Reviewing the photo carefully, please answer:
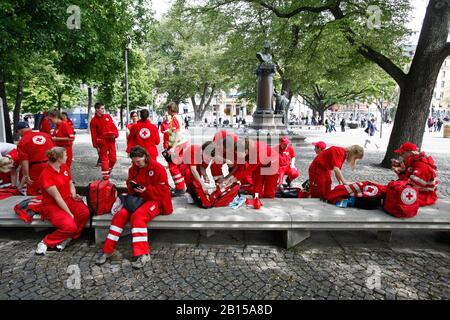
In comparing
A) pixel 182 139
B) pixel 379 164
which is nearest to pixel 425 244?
pixel 182 139

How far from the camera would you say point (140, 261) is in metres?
3.88

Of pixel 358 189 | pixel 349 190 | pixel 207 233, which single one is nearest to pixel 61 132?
pixel 207 233

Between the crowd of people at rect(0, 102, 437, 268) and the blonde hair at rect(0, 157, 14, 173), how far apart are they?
0.05ft

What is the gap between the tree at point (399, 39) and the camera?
30.2 feet

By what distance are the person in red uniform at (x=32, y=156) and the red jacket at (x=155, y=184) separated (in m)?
1.99

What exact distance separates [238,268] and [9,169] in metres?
4.18

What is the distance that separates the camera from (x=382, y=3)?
33.7 feet

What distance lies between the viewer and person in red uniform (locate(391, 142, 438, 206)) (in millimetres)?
4633

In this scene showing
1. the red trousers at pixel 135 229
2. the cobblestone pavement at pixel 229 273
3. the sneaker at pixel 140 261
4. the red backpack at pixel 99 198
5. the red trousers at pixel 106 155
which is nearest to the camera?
the cobblestone pavement at pixel 229 273

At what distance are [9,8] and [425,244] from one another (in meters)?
7.79

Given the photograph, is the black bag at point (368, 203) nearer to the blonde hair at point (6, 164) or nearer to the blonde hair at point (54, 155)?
the blonde hair at point (54, 155)

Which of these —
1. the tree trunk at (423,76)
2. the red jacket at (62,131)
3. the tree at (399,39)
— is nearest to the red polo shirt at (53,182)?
the red jacket at (62,131)

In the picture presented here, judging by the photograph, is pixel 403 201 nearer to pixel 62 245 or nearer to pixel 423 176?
pixel 423 176
